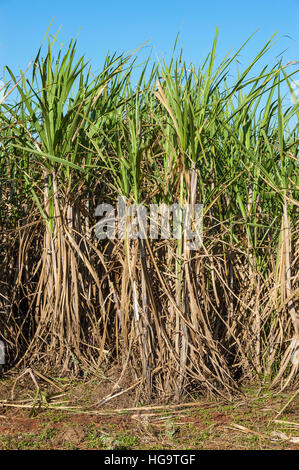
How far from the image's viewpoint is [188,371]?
233cm

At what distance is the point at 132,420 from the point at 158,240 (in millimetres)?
787

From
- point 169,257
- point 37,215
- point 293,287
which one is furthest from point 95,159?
point 293,287

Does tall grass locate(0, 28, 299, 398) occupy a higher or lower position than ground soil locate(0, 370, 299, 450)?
higher

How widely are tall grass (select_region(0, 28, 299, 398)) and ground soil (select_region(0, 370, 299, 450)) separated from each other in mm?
98

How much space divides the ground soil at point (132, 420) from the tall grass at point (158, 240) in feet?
0.32

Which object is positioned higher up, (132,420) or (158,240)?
(158,240)

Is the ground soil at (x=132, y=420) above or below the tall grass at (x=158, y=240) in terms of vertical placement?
below

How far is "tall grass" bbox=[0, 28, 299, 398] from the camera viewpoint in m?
2.28

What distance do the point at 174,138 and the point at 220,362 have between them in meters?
1.08

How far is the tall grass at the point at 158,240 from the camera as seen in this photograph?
2.28m

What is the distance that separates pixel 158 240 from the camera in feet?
7.91

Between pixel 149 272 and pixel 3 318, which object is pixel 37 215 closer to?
pixel 3 318

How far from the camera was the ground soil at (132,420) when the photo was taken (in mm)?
2031

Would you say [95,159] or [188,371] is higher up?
[95,159]
